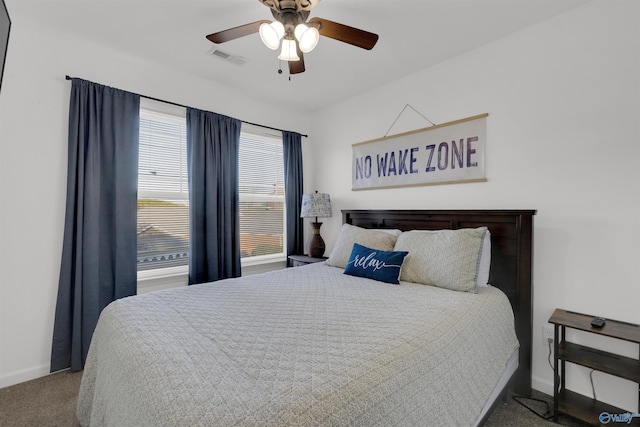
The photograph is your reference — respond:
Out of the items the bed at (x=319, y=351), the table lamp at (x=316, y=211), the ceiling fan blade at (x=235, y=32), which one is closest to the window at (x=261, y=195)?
the table lamp at (x=316, y=211)

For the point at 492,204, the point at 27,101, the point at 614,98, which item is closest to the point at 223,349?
the point at 492,204

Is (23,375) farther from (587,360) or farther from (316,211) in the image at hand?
(587,360)

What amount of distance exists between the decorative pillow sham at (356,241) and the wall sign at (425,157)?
62cm

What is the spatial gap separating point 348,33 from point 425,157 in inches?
54.4

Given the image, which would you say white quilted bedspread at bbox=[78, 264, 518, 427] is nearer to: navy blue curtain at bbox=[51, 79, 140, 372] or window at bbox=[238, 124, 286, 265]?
navy blue curtain at bbox=[51, 79, 140, 372]

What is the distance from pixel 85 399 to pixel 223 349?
1060mm

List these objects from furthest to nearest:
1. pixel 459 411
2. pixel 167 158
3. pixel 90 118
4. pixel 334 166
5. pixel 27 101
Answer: pixel 334 166 → pixel 167 158 → pixel 90 118 → pixel 27 101 → pixel 459 411

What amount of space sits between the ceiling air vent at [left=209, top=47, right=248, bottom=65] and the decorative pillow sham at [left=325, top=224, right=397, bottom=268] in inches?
68.4

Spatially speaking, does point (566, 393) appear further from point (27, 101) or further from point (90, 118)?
point (27, 101)

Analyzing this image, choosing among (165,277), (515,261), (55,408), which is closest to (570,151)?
(515,261)

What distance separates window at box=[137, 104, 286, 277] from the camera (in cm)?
262

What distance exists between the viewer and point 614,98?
177 centimetres

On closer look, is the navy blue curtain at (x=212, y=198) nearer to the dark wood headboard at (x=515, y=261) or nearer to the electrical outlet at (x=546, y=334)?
the dark wood headboard at (x=515, y=261)

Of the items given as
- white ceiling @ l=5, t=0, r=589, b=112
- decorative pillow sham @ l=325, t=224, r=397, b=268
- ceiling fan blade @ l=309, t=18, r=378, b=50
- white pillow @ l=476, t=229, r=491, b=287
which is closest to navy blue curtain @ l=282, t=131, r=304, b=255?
white ceiling @ l=5, t=0, r=589, b=112
